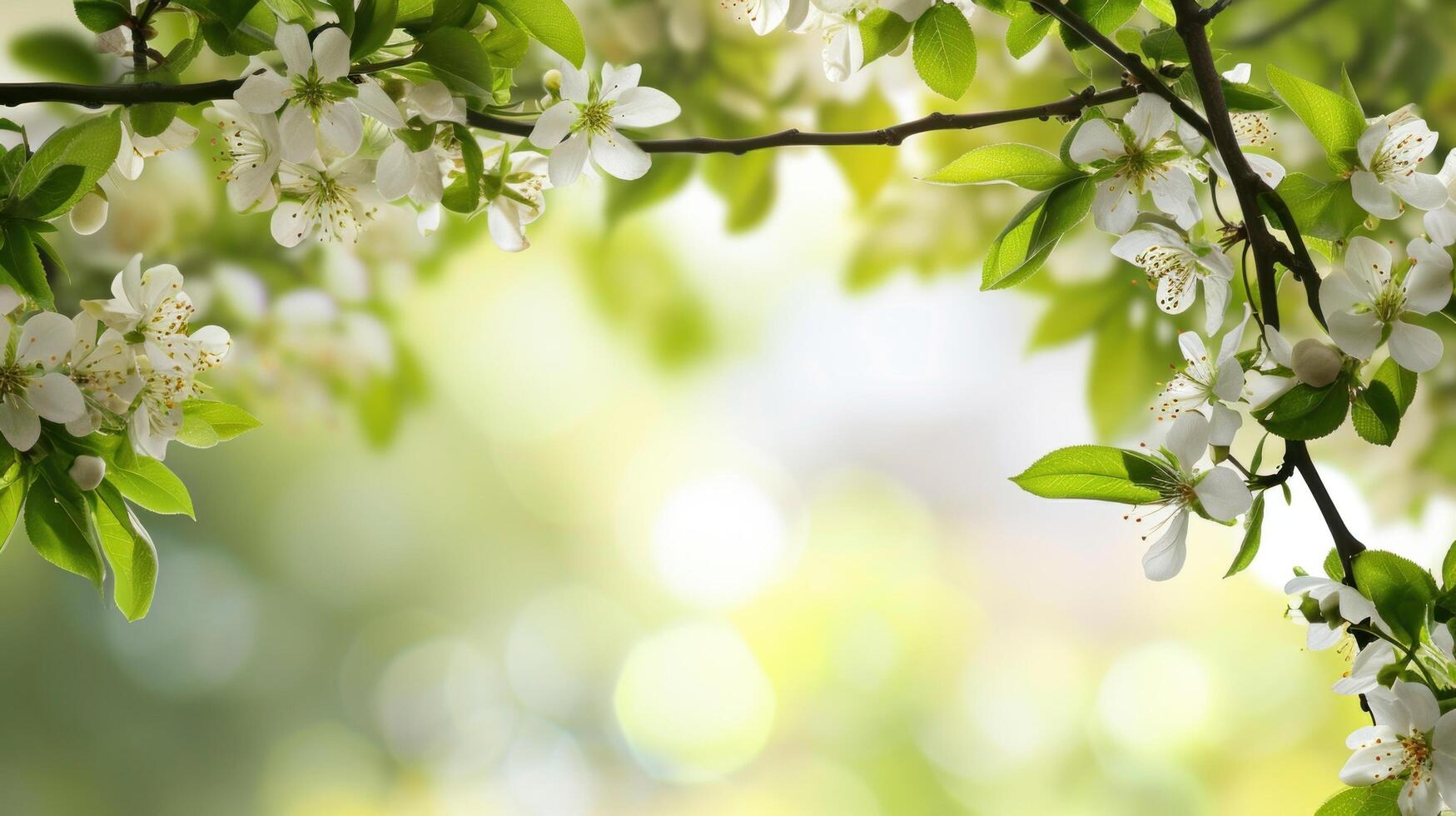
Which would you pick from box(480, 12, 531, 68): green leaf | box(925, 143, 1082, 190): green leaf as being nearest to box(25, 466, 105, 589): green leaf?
box(480, 12, 531, 68): green leaf

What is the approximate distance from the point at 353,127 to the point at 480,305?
80cm

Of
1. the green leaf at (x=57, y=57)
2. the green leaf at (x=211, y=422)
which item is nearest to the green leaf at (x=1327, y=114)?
the green leaf at (x=211, y=422)

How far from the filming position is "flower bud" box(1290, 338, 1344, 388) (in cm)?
33

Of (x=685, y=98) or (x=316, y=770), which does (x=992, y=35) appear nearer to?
(x=685, y=98)

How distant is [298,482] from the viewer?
120 centimetres

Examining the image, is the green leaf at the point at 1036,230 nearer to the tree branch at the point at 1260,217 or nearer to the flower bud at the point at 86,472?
the tree branch at the point at 1260,217

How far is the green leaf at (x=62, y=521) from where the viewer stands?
371 mm

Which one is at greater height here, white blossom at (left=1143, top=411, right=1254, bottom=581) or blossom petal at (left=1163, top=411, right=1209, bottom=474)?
blossom petal at (left=1163, top=411, right=1209, bottom=474)

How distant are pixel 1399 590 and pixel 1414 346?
0.28 feet

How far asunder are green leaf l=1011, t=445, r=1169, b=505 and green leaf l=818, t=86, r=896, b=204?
61 cm

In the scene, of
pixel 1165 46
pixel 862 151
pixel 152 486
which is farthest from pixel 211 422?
pixel 862 151

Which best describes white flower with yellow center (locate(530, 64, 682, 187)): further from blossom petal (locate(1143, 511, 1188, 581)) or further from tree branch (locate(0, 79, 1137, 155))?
blossom petal (locate(1143, 511, 1188, 581))

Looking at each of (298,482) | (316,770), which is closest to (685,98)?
(298,482)

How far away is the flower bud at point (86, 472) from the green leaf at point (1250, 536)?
0.42m
